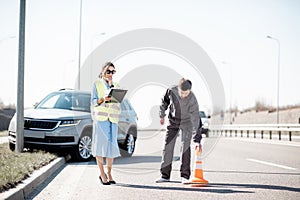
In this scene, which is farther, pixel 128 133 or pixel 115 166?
pixel 128 133

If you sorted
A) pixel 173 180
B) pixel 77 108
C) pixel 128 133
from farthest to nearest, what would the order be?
pixel 128 133, pixel 77 108, pixel 173 180

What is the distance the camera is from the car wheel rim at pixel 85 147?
10.4 metres

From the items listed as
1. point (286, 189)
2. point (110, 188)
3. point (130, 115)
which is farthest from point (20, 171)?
point (130, 115)

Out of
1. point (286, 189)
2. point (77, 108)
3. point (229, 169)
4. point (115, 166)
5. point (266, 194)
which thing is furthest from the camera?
point (77, 108)

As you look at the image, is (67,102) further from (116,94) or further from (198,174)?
(198,174)

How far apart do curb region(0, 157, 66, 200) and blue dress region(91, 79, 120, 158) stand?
1.04 m

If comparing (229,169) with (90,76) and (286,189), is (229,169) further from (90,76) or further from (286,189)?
(90,76)

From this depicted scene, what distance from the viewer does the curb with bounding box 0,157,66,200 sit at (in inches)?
206

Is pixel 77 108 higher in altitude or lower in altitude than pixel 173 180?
higher

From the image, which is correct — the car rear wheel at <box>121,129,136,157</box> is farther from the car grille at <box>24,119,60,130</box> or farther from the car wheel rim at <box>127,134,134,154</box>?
the car grille at <box>24,119,60,130</box>

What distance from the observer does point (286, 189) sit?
21.3 ft

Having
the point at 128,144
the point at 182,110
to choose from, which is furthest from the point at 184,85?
the point at 128,144

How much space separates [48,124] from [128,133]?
8.55ft

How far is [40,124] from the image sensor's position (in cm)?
1034
